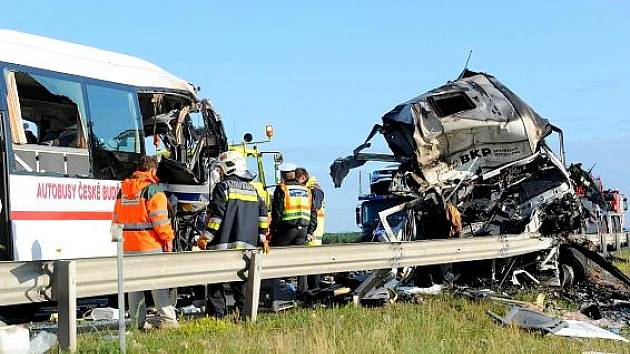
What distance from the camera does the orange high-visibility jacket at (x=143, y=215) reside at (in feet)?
22.9

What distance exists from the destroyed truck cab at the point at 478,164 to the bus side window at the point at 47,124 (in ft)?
16.8

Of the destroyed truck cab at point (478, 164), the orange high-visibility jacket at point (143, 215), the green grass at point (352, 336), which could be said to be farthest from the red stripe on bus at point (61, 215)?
the destroyed truck cab at point (478, 164)

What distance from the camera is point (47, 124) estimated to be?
8.75 m

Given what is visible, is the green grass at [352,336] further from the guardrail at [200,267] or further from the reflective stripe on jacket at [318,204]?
the reflective stripe on jacket at [318,204]

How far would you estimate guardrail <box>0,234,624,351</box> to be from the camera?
→ 5211 mm

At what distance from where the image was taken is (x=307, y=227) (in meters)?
9.20

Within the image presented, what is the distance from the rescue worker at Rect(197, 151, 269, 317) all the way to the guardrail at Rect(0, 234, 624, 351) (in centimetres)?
50

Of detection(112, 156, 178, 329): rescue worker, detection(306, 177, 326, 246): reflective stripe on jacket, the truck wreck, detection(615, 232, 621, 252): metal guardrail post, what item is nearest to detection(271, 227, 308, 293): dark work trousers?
detection(306, 177, 326, 246): reflective stripe on jacket

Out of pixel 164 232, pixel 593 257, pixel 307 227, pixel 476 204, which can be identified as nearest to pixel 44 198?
pixel 164 232

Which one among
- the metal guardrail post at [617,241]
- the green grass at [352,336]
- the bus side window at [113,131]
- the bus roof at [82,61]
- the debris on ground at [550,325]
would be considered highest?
the bus roof at [82,61]

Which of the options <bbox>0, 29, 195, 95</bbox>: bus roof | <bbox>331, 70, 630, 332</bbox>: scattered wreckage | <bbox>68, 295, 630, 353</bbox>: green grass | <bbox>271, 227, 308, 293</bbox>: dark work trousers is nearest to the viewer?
<bbox>68, 295, 630, 353</bbox>: green grass

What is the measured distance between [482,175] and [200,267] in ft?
22.4

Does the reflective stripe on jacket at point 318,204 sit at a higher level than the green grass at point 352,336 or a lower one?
higher

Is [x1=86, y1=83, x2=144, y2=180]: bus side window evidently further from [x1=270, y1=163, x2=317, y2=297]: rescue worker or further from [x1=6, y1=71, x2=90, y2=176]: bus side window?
[x1=270, y1=163, x2=317, y2=297]: rescue worker
